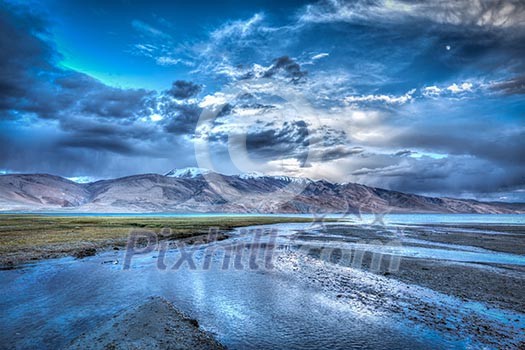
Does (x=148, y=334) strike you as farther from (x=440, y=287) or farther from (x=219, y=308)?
(x=440, y=287)

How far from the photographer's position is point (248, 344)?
11977mm

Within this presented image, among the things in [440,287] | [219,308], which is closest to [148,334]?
[219,308]

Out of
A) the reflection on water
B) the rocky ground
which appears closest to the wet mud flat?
the reflection on water

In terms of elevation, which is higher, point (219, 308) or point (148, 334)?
point (148, 334)

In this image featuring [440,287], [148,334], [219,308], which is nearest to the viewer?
[148,334]

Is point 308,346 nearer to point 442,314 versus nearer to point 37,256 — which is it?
point 442,314

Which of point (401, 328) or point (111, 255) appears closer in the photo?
point (401, 328)

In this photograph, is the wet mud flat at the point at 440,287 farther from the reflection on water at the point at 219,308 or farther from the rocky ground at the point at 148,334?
the rocky ground at the point at 148,334

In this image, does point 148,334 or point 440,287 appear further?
point 440,287

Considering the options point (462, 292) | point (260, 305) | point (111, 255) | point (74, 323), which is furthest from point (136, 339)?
point (111, 255)

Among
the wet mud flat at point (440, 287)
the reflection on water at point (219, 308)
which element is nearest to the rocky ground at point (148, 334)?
the reflection on water at point (219, 308)

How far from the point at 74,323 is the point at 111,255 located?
20.8m

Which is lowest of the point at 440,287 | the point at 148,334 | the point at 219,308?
the point at 219,308

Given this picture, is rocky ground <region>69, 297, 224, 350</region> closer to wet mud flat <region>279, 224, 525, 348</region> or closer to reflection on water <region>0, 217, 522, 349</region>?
reflection on water <region>0, 217, 522, 349</region>
